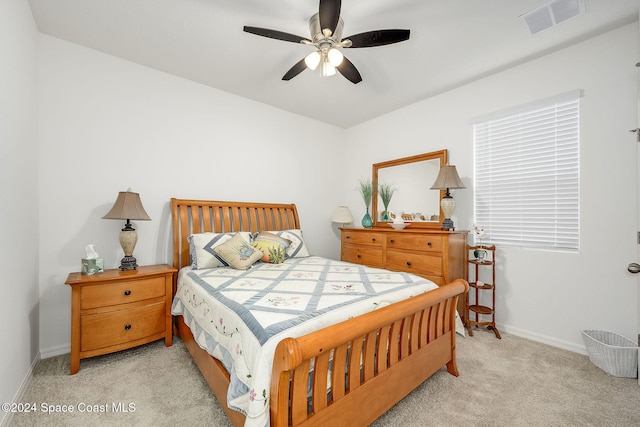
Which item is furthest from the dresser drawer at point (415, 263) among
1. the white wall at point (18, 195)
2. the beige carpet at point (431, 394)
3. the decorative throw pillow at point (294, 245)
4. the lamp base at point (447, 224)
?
the white wall at point (18, 195)

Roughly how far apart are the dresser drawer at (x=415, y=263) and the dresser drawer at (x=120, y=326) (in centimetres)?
247

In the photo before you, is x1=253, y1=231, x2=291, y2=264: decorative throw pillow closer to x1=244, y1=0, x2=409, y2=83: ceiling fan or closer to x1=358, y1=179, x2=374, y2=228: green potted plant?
x1=358, y1=179, x2=374, y2=228: green potted plant

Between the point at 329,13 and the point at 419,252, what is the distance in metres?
2.37

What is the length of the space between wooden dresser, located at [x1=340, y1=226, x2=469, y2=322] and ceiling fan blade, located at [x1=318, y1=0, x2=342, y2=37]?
83.1 inches

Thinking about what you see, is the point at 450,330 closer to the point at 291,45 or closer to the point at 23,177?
the point at 291,45

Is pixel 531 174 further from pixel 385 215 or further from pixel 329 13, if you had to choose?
pixel 329 13

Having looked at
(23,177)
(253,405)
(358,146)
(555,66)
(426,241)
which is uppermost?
(555,66)

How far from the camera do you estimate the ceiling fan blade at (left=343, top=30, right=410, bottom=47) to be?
184 centimetres

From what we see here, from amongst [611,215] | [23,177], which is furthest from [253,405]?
[611,215]

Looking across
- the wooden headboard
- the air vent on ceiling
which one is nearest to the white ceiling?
the air vent on ceiling

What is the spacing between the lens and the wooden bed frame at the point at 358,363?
107 cm

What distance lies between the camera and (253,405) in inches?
42.4

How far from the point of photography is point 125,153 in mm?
2674

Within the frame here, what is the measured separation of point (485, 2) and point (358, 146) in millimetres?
2648
